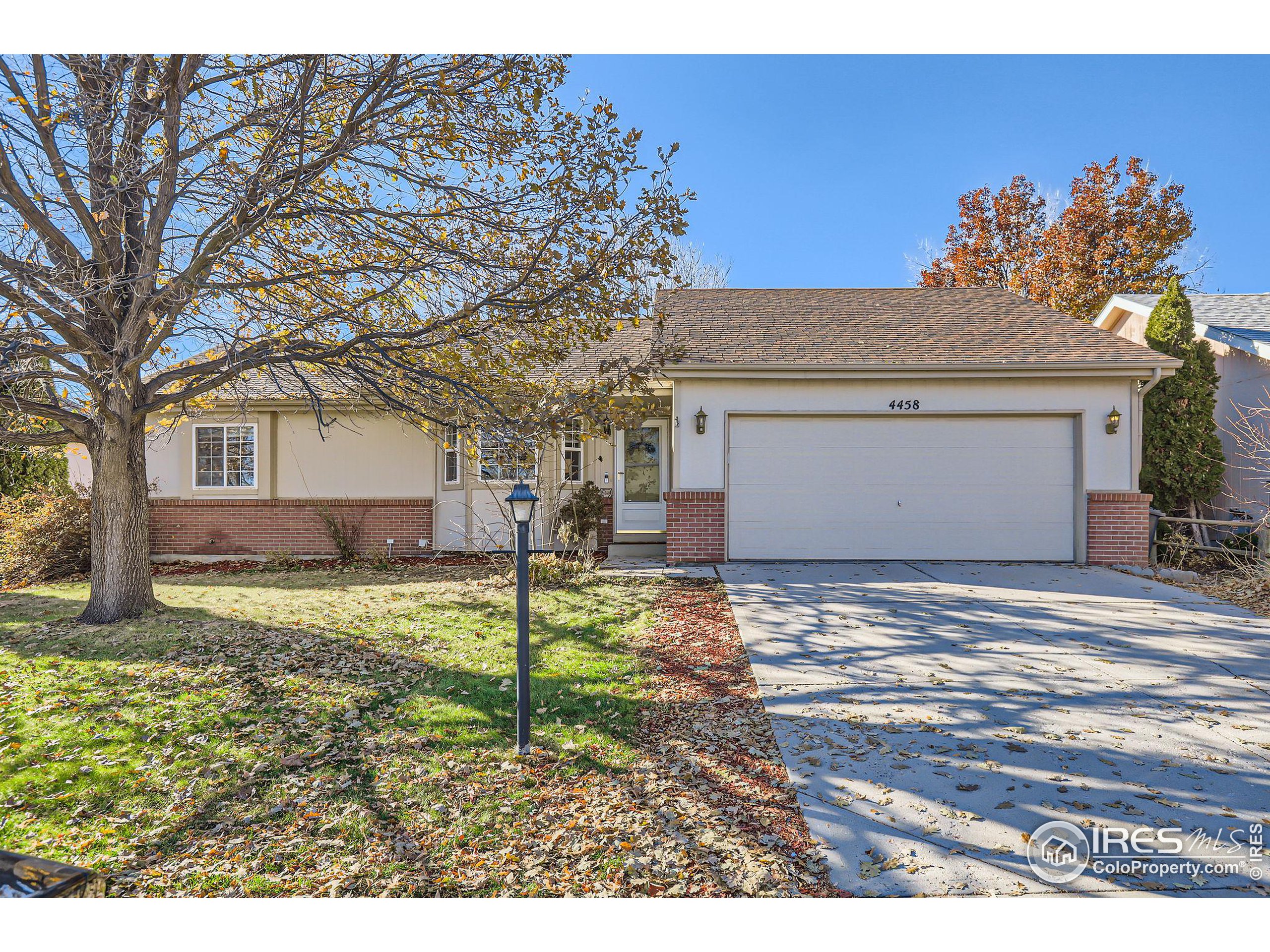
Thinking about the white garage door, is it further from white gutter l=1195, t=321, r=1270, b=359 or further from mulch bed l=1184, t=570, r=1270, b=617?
white gutter l=1195, t=321, r=1270, b=359

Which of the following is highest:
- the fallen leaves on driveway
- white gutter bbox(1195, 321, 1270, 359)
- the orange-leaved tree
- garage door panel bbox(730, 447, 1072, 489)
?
the orange-leaved tree

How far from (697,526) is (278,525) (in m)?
7.96

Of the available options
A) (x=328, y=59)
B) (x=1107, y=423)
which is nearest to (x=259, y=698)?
(x=328, y=59)

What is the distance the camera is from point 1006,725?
4.19 metres

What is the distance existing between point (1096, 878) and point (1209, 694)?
2.94 meters

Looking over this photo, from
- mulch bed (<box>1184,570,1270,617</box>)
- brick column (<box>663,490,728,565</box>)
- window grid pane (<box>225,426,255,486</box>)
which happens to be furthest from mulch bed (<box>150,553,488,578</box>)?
mulch bed (<box>1184,570,1270,617</box>)

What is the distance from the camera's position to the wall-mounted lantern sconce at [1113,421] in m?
9.75

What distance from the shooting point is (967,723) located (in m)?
4.22

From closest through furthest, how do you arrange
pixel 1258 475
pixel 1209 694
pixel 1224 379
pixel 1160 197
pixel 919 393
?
pixel 1209 694 < pixel 919 393 < pixel 1258 475 < pixel 1224 379 < pixel 1160 197

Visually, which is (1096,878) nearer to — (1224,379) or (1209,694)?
(1209,694)

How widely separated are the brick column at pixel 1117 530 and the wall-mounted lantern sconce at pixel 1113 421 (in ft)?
3.18

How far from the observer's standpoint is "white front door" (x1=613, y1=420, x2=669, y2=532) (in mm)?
11969

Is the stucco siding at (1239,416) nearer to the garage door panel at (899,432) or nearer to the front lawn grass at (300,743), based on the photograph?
the garage door panel at (899,432)

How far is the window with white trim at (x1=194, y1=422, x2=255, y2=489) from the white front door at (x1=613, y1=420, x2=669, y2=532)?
7028 mm
